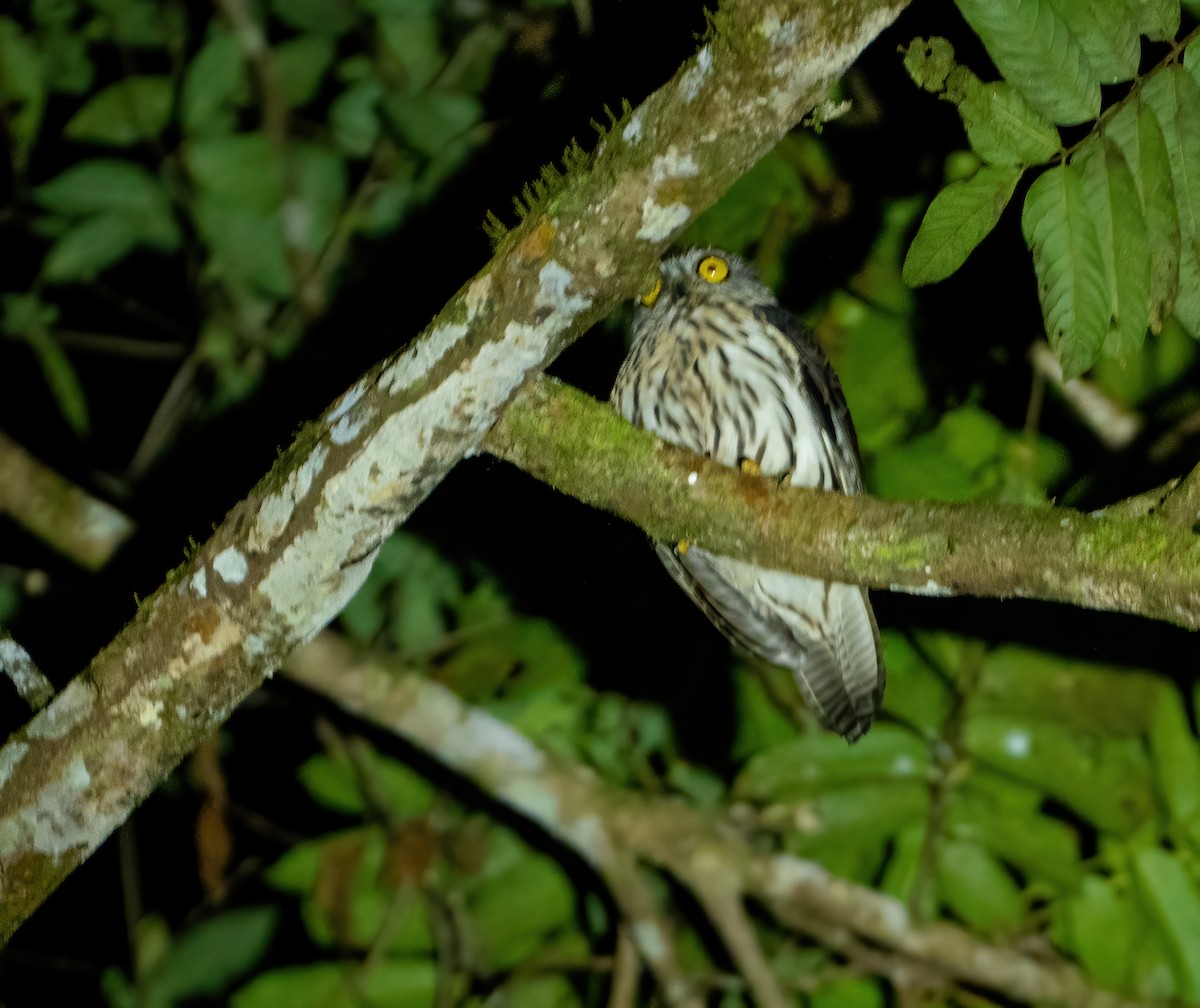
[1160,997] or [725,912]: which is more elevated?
[725,912]

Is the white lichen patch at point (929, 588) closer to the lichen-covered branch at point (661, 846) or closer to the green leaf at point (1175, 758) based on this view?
the green leaf at point (1175, 758)

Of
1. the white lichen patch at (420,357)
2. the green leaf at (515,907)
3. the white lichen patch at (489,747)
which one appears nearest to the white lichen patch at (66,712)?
the white lichen patch at (420,357)

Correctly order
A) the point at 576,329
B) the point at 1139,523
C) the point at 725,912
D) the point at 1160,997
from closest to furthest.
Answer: the point at 1139,523
the point at 576,329
the point at 1160,997
the point at 725,912

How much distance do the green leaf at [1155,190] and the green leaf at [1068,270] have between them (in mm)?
100

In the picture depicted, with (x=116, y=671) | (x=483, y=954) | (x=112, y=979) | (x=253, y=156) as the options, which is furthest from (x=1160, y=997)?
(x=253, y=156)

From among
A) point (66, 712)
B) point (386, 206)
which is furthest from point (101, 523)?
point (66, 712)

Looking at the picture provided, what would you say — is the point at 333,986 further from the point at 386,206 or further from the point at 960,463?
the point at 386,206

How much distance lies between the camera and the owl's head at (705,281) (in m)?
2.91

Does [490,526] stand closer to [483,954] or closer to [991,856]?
[483,954]

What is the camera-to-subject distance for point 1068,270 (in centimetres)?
150

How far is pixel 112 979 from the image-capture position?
3426mm

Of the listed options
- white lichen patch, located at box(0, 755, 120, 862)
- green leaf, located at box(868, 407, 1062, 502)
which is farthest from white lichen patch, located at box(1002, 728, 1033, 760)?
white lichen patch, located at box(0, 755, 120, 862)

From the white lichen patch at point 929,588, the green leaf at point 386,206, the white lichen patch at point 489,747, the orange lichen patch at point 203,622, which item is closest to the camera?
the white lichen patch at point 929,588

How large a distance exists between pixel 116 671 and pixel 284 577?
36cm
